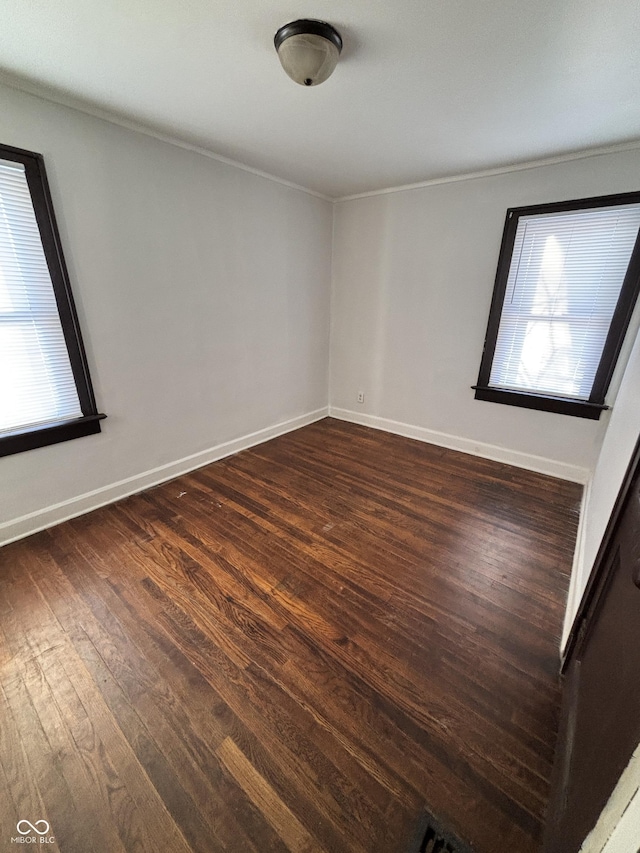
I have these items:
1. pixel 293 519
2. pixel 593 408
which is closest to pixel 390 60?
pixel 293 519

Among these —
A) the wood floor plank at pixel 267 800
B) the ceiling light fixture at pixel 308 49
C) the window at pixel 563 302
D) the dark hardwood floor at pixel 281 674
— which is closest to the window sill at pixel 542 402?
the window at pixel 563 302

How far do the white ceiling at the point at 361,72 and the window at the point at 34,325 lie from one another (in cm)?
48

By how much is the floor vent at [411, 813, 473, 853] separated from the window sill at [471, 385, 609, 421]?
265 centimetres

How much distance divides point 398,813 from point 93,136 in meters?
3.25

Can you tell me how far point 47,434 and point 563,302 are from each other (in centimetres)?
362

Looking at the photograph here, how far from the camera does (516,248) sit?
8.68ft

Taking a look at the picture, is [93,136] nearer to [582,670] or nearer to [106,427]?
[106,427]

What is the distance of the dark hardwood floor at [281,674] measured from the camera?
3.15 ft

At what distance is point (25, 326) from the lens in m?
1.85

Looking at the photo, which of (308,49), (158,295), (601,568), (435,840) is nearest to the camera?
(435,840)

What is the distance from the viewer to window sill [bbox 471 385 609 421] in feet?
8.40

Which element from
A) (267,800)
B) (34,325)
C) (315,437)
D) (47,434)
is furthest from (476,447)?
(34,325)

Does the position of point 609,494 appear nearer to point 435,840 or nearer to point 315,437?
point 435,840

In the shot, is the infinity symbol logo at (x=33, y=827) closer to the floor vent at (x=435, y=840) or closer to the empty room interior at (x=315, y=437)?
the empty room interior at (x=315, y=437)
